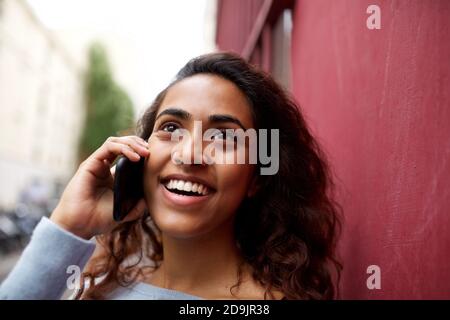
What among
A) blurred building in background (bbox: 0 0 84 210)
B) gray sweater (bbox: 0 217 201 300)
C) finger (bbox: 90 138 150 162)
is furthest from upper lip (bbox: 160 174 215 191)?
blurred building in background (bbox: 0 0 84 210)

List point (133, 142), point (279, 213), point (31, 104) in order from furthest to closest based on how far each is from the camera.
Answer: point (31, 104) < point (279, 213) < point (133, 142)

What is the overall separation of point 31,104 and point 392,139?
1877 cm

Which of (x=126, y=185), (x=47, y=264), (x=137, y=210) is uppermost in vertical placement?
(x=126, y=185)

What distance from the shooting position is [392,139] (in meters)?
1.27

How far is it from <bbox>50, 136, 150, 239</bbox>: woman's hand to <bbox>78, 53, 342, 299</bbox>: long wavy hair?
1.07ft

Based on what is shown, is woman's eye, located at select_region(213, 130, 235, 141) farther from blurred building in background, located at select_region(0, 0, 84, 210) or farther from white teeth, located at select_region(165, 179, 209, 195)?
blurred building in background, located at select_region(0, 0, 84, 210)

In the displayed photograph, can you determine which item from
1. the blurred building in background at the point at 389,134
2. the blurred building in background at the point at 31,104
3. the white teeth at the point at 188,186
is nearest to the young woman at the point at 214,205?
the white teeth at the point at 188,186

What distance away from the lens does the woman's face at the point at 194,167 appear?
55.9 inches

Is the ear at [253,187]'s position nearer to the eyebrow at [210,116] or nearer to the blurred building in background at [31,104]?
the eyebrow at [210,116]

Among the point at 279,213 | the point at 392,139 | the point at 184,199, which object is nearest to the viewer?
the point at 392,139

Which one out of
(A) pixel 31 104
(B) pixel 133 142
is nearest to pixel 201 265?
(B) pixel 133 142

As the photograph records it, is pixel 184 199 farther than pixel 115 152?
No

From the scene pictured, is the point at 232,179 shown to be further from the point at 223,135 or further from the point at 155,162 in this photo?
the point at 155,162
